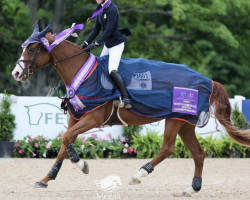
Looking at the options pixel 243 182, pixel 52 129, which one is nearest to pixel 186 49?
pixel 52 129

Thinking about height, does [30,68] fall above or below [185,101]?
above

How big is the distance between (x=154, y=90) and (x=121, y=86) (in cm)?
55

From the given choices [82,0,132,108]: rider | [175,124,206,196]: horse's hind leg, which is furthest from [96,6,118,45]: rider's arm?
[175,124,206,196]: horse's hind leg

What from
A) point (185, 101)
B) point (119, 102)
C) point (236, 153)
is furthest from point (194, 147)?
point (236, 153)

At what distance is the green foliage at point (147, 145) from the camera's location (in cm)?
1366

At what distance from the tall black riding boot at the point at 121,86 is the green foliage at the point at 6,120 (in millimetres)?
5894

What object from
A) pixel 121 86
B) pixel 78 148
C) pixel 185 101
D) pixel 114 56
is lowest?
pixel 78 148

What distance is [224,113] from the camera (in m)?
8.91

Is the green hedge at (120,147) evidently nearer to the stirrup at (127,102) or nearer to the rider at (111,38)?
the rider at (111,38)

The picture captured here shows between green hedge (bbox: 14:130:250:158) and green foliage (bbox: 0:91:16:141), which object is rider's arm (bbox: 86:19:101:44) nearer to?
green hedge (bbox: 14:130:250:158)

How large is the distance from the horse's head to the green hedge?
5385mm

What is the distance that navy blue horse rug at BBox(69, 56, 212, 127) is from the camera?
26.6 ft

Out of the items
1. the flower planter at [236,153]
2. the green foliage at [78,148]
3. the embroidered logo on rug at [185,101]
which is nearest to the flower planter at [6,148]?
the green foliage at [78,148]

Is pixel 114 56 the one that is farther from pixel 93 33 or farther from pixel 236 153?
pixel 236 153
